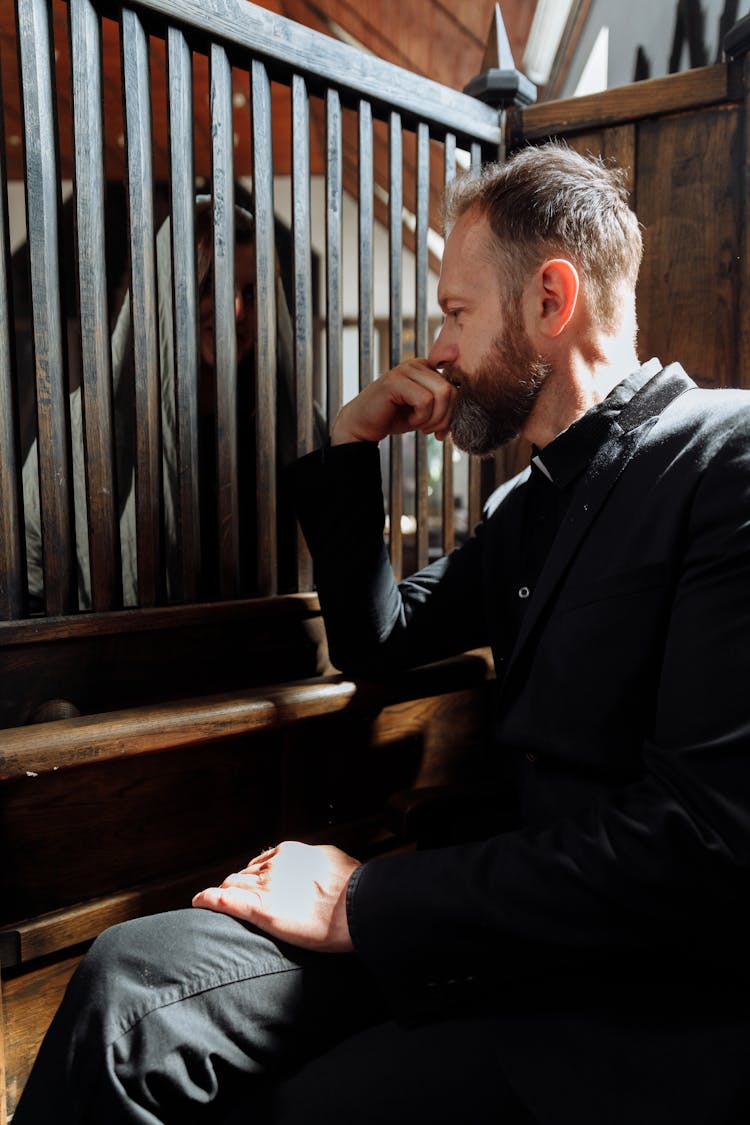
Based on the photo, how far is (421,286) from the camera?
5.90 feet

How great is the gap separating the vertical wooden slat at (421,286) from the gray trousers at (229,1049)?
1033 mm

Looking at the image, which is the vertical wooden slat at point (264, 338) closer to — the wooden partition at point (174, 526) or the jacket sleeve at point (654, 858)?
the wooden partition at point (174, 526)

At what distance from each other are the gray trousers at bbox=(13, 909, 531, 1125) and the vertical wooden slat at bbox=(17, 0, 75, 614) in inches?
23.0

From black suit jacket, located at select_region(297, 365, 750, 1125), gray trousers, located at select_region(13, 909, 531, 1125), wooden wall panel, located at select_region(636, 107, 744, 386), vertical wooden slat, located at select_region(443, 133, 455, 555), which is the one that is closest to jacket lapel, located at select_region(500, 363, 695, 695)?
black suit jacket, located at select_region(297, 365, 750, 1125)

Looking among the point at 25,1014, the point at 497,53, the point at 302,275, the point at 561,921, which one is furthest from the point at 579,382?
the point at 25,1014

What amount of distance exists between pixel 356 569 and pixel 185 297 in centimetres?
54

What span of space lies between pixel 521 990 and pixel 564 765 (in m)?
0.27

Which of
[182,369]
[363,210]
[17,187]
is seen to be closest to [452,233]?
[363,210]

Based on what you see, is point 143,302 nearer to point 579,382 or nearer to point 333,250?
point 333,250

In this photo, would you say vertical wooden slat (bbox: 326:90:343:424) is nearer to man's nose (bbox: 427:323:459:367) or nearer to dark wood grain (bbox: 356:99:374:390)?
dark wood grain (bbox: 356:99:374:390)

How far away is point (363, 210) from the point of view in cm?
168

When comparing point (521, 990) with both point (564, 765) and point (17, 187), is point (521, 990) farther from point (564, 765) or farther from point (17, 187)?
point (17, 187)

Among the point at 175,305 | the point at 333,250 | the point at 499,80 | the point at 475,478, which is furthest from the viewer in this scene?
the point at 475,478

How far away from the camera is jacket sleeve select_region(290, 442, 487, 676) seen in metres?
1.47
